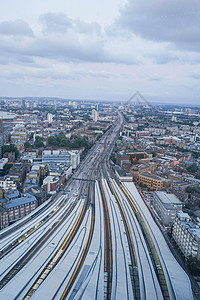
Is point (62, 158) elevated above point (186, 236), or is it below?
above

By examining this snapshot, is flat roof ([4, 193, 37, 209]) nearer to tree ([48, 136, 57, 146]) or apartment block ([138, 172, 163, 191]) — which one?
apartment block ([138, 172, 163, 191])

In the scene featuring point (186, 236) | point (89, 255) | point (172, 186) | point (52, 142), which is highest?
point (52, 142)

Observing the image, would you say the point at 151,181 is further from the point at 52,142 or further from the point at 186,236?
the point at 52,142

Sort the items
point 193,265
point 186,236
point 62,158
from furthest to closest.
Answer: point 62,158 < point 186,236 < point 193,265

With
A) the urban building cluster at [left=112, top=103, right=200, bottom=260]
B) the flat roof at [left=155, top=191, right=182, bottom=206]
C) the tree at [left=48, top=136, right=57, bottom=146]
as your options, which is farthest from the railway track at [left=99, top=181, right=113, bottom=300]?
the tree at [left=48, top=136, right=57, bottom=146]

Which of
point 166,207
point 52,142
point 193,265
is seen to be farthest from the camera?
point 52,142

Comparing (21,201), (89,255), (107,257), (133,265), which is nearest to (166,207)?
(133,265)

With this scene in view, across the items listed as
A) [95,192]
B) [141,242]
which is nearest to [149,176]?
[95,192]

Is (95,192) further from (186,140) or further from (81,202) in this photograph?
(186,140)
